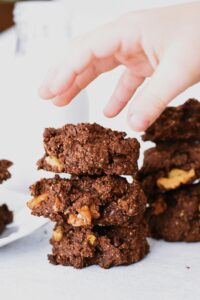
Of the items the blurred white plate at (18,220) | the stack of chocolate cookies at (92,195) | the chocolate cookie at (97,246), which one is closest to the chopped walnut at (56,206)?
the stack of chocolate cookies at (92,195)

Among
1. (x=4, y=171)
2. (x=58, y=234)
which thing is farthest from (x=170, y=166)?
(x=4, y=171)

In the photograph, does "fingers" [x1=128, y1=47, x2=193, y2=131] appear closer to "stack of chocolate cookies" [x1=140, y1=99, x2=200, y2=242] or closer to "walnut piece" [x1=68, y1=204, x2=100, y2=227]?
A: "walnut piece" [x1=68, y1=204, x2=100, y2=227]

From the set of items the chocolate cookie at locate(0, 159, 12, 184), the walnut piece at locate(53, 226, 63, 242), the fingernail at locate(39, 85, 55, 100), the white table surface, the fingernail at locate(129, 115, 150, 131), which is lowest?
the white table surface

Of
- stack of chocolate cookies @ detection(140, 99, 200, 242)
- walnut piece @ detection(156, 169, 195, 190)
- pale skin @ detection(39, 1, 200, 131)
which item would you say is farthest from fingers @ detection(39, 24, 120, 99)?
walnut piece @ detection(156, 169, 195, 190)

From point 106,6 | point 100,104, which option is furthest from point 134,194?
point 106,6

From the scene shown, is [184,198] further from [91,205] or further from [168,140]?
[91,205]

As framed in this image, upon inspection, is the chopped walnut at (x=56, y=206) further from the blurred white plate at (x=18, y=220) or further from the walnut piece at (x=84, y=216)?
the blurred white plate at (x=18, y=220)
